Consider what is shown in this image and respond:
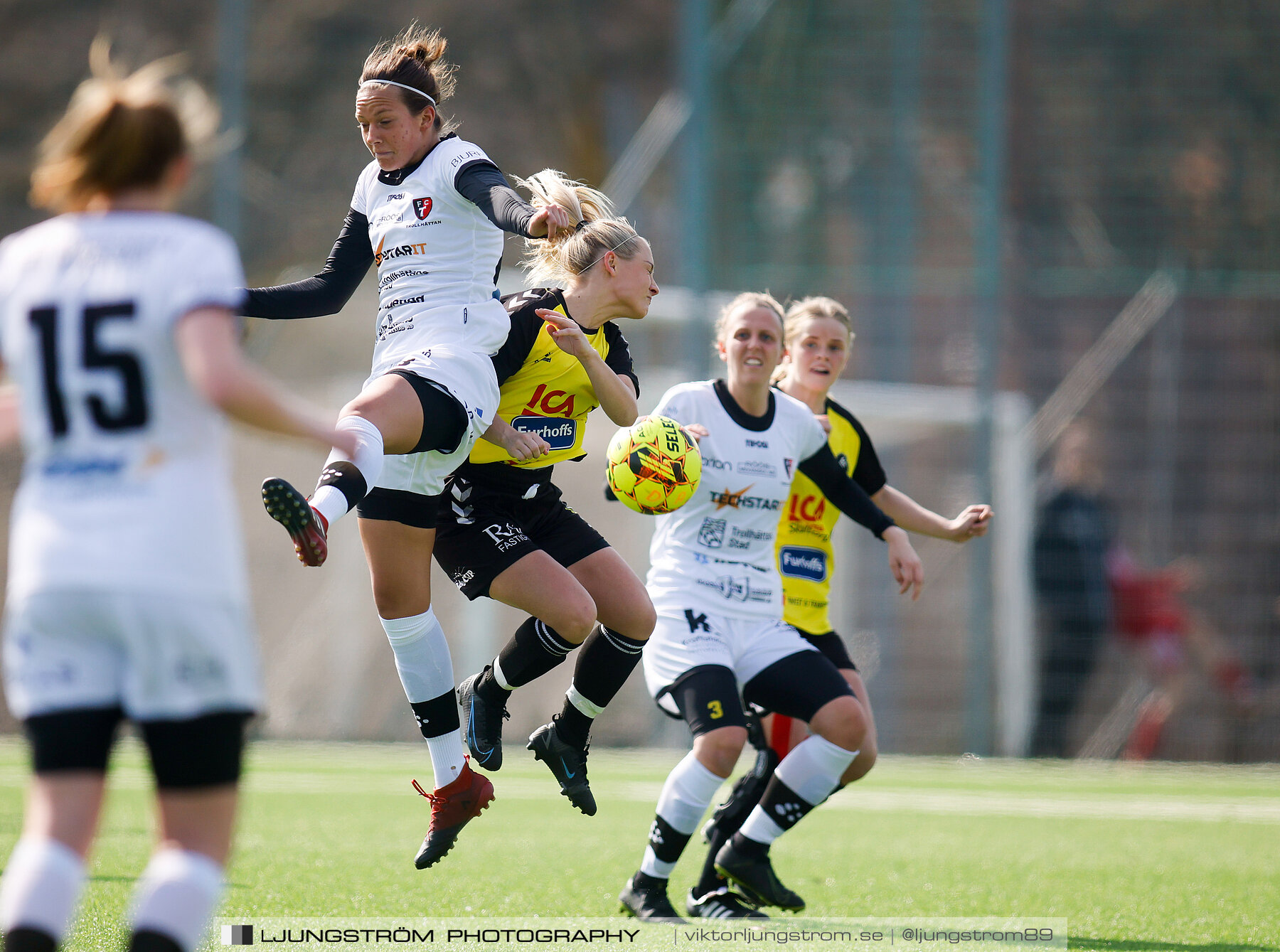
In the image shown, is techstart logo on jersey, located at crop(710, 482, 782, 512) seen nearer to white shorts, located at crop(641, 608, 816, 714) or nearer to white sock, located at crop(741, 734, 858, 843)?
white shorts, located at crop(641, 608, 816, 714)

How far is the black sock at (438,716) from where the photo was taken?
4371 mm

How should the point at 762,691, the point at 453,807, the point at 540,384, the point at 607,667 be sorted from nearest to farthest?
the point at 453,807 → the point at 540,384 → the point at 607,667 → the point at 762,691

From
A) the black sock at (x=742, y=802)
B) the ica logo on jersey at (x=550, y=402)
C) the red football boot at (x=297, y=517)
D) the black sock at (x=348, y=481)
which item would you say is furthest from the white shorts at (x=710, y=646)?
the red football boot at (x=297, y=517)

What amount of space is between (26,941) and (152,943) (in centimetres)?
18

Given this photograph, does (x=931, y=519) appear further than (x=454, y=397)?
Yes

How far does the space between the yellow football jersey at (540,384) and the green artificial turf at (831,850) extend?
1.38 m

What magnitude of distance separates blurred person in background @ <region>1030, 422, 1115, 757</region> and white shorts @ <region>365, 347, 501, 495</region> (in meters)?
7.55

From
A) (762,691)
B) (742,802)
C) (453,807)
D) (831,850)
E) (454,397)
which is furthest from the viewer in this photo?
(831,850)

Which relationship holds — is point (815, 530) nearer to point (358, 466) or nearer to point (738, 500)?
point (738, 500)

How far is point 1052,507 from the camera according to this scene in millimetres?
10938

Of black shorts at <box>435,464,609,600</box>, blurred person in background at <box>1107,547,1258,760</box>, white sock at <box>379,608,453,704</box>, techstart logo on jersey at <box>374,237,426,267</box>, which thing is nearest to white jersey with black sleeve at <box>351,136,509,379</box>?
techstart logo on jersey at <box>374,237,426,267</box>

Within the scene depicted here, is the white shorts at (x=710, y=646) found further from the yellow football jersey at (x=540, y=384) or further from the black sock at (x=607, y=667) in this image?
the yellow football jersey at (x=540, y=384)

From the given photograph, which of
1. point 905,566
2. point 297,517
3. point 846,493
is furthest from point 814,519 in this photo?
point 297,517

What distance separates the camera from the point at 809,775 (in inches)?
185
